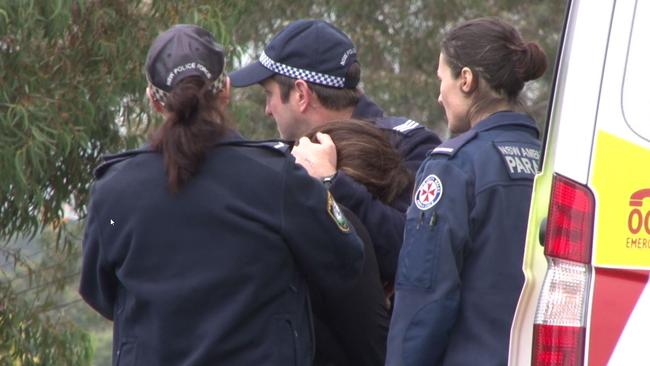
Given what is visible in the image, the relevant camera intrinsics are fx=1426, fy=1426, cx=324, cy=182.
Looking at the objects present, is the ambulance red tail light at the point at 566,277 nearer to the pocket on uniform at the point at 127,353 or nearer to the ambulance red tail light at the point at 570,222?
the ambulance red tail light at the point at 570,222

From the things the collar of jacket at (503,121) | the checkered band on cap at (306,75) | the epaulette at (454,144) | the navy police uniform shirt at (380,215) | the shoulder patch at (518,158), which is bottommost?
the navy police uniform shirt at (380,215)

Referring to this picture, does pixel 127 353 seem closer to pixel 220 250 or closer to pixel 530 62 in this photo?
pixel 220 250

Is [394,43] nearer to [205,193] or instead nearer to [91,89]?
[91,89]

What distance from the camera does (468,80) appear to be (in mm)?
4105

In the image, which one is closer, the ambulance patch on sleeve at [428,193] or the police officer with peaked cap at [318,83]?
the ambulance patch on sleeve at [428,193]

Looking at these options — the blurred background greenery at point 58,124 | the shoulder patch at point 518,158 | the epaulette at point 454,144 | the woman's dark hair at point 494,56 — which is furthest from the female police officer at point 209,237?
the blurred background greenery at point 58,124

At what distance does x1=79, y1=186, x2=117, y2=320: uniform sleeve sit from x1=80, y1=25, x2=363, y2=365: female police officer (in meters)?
0.04

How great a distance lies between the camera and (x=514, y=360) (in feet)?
11.1

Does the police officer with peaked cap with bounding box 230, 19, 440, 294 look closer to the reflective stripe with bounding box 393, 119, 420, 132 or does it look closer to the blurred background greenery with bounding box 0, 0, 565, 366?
the reflective stripe with bounding box 393, 119, 420, 132

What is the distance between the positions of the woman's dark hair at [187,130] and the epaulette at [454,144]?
25.0 inches

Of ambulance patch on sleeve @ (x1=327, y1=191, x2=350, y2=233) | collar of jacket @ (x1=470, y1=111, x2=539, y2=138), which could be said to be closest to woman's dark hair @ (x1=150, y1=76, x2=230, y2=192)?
ambulance patch on sleeve @ (x1=327, y1=191, x2=350, y2=233)

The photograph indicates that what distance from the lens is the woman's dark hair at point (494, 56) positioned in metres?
4.09

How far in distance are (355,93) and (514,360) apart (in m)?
1.78

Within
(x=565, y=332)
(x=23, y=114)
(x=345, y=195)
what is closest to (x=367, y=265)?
(x=345, y=195)
